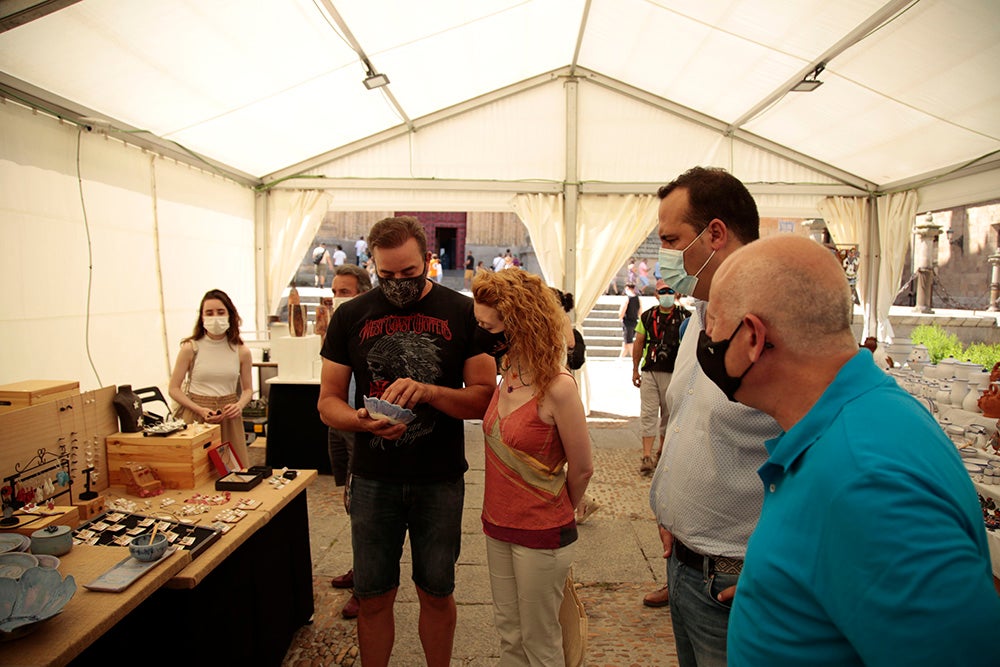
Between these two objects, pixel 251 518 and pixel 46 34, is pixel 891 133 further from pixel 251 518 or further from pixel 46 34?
pixel 46 34

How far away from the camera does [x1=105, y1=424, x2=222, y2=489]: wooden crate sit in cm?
259

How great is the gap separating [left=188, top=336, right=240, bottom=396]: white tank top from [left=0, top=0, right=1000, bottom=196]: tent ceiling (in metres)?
2.20

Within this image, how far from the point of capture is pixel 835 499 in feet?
2.45

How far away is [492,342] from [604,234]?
20.1ft

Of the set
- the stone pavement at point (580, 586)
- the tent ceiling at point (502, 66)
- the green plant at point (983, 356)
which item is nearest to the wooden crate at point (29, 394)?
the stone pavement at point (580, 586)

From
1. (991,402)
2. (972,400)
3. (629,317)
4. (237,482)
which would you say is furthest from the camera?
(629,317)

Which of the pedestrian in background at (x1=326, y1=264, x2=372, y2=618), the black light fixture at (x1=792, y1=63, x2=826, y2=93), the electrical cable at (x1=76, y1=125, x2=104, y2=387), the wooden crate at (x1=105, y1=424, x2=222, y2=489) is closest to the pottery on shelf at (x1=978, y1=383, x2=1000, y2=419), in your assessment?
the pedestrian in background at (x1=326, y1=264, x2=372, y2=618)

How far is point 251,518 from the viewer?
2.30m

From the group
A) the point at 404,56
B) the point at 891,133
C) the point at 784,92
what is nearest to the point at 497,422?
the point at 404,56

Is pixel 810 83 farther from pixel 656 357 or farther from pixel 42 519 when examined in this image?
pixel 42 519

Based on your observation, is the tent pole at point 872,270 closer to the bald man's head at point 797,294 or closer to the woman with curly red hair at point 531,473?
the woman with curly red hair at point 531,473

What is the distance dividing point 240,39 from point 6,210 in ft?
7.03

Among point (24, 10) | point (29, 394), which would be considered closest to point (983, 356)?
point (29, 394)

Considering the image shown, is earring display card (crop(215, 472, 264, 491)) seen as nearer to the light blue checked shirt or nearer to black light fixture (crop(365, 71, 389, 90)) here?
the light blue checked shirt
